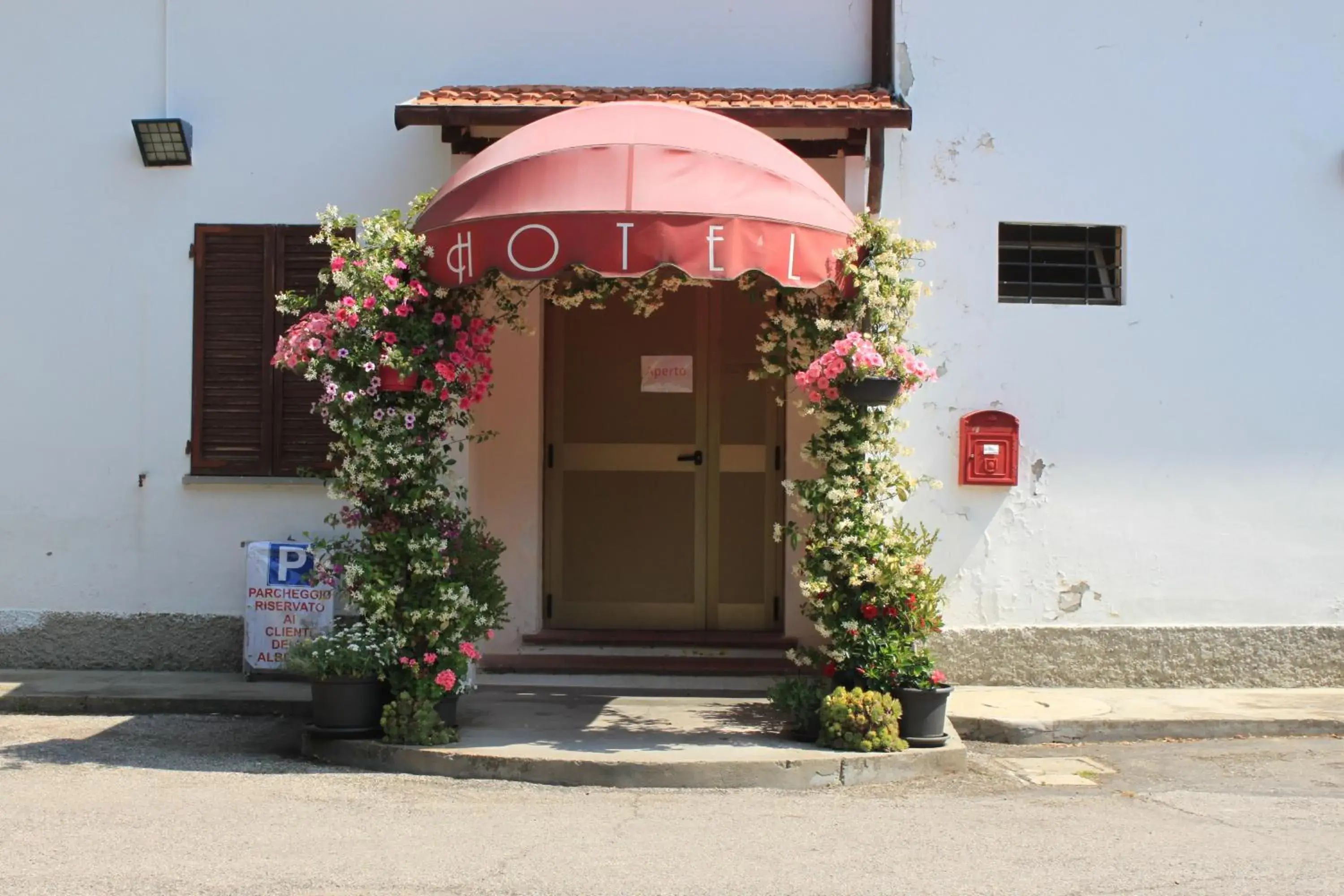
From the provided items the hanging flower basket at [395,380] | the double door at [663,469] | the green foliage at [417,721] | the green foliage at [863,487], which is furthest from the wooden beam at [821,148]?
the green foliage at [417,721]

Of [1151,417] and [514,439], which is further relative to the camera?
[514,439]

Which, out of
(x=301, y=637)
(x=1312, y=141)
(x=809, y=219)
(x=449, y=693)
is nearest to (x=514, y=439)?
(x=301, y=637)

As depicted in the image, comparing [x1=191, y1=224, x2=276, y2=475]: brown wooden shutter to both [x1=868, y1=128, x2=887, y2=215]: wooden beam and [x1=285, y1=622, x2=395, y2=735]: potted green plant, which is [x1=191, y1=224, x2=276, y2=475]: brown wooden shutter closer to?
[x1=285, y1=622, x2=395, y2=735]: potted green plant

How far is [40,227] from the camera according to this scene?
31.4 feet

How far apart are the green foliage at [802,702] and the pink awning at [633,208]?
2.30 meters

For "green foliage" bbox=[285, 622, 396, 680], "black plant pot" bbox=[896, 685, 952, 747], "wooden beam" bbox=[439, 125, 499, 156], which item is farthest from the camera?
"wooden beam" bbox=[439, 125, 499, 156]

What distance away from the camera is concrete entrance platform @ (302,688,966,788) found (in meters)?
7.14

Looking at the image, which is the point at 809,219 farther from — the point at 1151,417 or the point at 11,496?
the point at 11,496

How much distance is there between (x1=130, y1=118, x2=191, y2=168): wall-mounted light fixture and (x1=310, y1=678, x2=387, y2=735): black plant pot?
408cm

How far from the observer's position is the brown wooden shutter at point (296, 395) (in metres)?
9.52

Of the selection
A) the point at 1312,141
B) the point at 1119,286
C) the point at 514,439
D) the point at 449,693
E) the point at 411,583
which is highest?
the point at 1312,141

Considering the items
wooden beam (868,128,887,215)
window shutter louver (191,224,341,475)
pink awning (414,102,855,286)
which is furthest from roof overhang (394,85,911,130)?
window shutter louver (191,224,341,475)

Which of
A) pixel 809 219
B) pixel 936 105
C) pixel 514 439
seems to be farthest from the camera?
pixel 514 439

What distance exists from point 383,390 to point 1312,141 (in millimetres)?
6508
